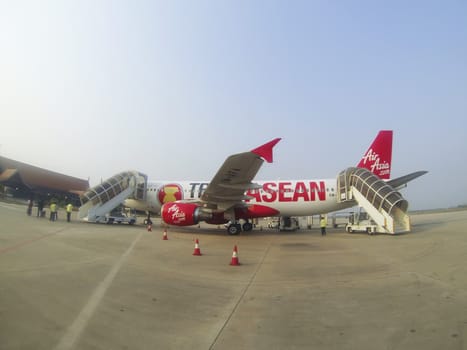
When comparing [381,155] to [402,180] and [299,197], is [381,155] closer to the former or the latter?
[402,180]

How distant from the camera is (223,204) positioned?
14.8 m

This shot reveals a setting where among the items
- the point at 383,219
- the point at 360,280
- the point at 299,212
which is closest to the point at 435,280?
the point at 360,280

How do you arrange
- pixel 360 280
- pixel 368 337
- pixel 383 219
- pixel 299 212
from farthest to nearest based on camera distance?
pixel 299 212, pixel 383 219, pixel 360 280, pixel 368 337

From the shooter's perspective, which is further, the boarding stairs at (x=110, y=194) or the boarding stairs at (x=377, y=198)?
the boarding stairs at (x=110, y=194)

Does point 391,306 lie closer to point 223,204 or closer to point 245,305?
point 245,305

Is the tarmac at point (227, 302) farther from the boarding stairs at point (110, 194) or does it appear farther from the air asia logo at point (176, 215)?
the boarding stairs at point (110, 194)

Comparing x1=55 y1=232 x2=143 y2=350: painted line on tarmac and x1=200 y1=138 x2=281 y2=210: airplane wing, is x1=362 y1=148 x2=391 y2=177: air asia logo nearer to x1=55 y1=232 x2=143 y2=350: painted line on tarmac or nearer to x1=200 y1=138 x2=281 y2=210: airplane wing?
x1=200 y1=138 x2=281 y2=210: airplane wing

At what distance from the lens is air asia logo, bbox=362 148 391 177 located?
1831cm

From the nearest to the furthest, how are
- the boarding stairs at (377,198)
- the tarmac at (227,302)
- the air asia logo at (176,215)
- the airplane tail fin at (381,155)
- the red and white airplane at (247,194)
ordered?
the tarmac at (227,302), the red and white airplane at (247,194), the boarding stairs at (377,198), the air asia logo at (176,215), the airplane tail fin at (381,155)

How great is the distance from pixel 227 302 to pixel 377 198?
39.7 ft

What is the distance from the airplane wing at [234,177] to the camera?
11.8 metres

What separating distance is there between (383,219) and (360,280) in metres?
9.36

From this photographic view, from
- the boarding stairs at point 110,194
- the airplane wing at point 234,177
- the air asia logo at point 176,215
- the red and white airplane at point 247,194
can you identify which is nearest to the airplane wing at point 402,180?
the red and white airplane at point 247,194

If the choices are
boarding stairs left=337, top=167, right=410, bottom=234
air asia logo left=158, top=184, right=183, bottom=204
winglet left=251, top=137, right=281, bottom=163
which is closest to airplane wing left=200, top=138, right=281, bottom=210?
winglet left=251, top=137, right=281, bottom=163
